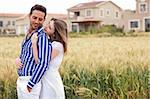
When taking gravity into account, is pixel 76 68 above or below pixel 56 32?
below

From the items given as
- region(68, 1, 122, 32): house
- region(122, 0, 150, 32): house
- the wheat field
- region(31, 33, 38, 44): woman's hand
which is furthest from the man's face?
region(122, 0, 150, 32): house

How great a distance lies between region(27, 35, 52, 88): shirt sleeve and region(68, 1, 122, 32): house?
40.4 m

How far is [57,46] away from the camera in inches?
116

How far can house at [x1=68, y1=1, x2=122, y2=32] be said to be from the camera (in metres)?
44.4

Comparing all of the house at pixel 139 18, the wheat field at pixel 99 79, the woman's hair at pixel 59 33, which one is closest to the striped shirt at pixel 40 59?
the woman's hair at pixel 59 33

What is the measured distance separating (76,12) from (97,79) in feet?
149

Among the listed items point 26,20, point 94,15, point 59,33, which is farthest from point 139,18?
point 59,33

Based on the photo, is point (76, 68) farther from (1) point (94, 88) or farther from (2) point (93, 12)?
(2) point (93, 12)

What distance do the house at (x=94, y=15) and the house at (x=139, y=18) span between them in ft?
7.12

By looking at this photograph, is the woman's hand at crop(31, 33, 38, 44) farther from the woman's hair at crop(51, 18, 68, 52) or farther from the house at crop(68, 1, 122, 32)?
the house at crop(68, 1, 122, 32)

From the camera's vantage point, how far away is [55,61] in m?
2.95

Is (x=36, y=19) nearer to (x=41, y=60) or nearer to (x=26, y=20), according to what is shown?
(x=41, y=60)

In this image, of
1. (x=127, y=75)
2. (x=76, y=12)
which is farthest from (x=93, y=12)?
(x=127, y=75)

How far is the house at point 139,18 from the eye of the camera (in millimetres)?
44062
